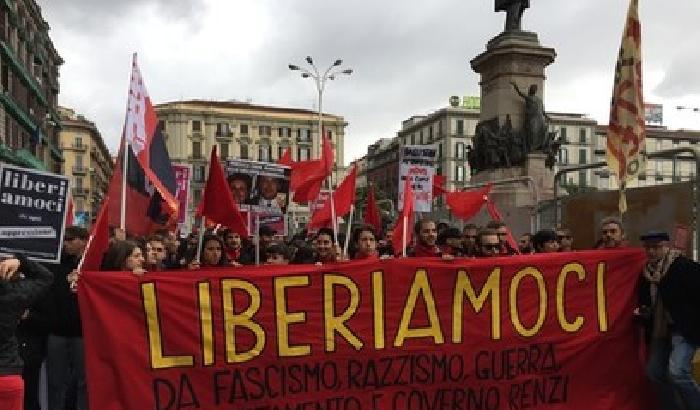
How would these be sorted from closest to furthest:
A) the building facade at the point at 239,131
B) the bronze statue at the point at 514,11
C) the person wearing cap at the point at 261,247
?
the person wearing cap at the point at 261,247 → the bronze statue at the point at 514,11 → the building facade at the point at 239,131

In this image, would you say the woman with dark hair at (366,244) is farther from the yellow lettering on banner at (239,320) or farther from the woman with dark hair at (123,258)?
the woman with dark hair at (123,258)

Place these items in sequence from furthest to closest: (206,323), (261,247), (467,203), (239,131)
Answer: (239,131), (467,203), (261,247), (206,323)

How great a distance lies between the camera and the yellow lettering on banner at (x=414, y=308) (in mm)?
6078

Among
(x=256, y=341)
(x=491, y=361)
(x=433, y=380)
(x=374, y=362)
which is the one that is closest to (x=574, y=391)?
(x=491, y=361)

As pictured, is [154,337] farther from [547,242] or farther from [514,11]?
[514,11]

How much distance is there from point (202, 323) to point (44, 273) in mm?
1229

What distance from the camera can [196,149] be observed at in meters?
134

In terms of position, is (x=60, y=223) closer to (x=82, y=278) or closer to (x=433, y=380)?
(x=82, y=278)

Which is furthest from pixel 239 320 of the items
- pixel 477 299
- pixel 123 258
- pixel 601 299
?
pixel 601 299

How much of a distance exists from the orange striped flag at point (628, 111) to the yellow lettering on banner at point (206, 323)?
12.4 feet

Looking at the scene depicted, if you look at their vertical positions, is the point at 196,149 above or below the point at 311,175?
above

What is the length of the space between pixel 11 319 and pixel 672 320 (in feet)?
14.0

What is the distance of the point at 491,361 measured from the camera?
6.18 meters

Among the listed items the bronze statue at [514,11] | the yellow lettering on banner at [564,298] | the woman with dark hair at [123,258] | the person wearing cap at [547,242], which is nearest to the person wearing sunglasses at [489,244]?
the yellow lettering on banner at [564,298]
